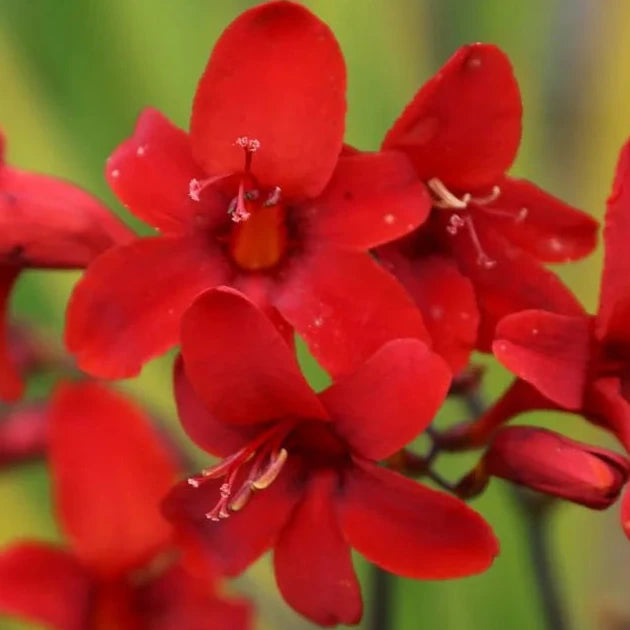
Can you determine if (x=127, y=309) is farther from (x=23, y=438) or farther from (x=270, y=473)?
(x=23, y=438)

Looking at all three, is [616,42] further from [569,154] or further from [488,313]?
[488,313]

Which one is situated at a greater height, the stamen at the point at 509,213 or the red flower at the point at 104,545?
the stamen at the point at 509,213

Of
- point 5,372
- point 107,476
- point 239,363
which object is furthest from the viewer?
point 107,476

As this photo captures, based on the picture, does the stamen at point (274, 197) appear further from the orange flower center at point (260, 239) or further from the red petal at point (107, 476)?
the red petal at point (107, 476)

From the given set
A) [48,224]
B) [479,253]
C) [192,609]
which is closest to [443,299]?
[479,253]

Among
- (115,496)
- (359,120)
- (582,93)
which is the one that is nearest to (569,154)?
(582,93)

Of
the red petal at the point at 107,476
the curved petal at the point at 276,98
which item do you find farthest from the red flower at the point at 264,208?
the red petal at the point at 107,476

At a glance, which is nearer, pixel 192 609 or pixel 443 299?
pixel 443 299
